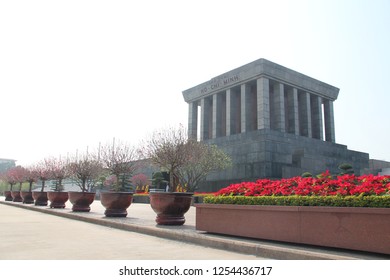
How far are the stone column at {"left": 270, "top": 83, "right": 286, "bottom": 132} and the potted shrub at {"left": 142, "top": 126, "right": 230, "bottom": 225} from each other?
11.1 m

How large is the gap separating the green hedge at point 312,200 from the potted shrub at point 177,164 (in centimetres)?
215

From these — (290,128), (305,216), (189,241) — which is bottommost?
(189,241)

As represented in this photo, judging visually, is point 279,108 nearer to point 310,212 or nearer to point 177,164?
point 177,164

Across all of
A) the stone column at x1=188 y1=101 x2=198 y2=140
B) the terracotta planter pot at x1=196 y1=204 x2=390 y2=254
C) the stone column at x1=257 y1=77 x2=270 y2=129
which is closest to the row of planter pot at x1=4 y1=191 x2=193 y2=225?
the terracotta planter pot at x1=196 y1=204 x2=390 y2=254

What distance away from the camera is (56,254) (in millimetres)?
5527

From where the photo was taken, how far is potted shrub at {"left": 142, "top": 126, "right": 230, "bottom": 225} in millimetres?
9656

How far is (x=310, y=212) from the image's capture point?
5.82 metres

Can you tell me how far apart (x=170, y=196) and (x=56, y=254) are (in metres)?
4.42

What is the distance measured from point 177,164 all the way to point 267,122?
25.0 meters

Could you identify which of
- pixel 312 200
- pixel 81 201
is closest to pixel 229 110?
pixel 81 201

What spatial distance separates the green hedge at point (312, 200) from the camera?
512 centimetres

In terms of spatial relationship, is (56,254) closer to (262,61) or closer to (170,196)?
(170,196)

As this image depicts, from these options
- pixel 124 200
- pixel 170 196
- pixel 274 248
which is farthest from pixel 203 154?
pixel 274 248

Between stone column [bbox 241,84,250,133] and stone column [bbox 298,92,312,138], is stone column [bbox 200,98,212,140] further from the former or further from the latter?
stone column [bbox 298,92,312,138]
